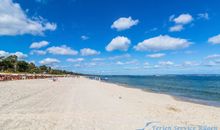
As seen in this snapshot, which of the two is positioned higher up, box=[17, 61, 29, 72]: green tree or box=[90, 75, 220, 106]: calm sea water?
box=[17, 61, 29, 72]: green tree

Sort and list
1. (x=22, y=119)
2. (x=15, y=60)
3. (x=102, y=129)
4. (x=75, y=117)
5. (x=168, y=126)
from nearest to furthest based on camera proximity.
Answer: (x=102, y=129), (x=168, y=126), (x=22, y=119), (x=75, y=117), (x=15, y=60)

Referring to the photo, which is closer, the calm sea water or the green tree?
the calm sea water

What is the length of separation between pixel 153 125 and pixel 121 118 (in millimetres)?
1633

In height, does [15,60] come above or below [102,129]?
above

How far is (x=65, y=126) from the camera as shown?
312 inches

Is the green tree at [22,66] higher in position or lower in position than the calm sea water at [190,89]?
higher

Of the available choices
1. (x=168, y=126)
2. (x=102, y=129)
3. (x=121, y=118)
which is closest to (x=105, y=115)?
(x=121, y=118)

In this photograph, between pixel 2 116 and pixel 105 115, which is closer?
pixel 2 116

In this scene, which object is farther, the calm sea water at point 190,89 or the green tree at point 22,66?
the green tree at point 22,66

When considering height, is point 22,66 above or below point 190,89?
above

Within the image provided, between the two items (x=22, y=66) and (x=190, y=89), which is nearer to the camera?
(x=190, y=89)

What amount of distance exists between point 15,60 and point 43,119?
339ft

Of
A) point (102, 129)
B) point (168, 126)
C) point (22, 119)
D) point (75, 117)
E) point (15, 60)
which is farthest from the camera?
point (15, 60)

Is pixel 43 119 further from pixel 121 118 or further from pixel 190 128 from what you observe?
pixel 190 128
